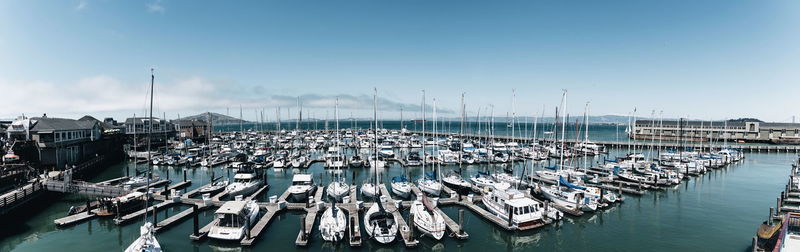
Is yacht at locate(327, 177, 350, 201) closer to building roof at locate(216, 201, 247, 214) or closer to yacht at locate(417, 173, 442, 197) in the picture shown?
yacht at locate(417, 173, 442, 197)

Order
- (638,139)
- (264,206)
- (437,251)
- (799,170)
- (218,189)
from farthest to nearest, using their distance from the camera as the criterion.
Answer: (638,139) → (799,170) → (218,189) → (264,206) → (437,251)

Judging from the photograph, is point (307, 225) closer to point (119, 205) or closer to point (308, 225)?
point (308, 225)

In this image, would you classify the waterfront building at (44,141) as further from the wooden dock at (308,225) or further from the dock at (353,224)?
the dock at (353,224)

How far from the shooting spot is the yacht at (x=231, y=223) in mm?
25594

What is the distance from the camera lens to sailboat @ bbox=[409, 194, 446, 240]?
26683 mm

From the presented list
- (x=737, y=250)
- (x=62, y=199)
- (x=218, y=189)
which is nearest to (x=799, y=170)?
(x=737, y=250)

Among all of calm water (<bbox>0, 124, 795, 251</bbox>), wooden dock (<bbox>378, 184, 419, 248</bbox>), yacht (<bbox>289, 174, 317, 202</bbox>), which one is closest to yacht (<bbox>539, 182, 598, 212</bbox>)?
calm water (<bbox>0, 124, 795, 251</bbox>)

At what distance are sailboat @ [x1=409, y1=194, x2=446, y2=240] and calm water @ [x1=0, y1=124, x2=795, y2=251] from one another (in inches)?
29.6

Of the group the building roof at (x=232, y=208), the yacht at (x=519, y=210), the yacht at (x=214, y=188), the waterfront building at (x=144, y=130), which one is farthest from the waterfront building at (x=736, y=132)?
the waterfront building at (x=144, y=130)

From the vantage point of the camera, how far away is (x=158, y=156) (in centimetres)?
7225

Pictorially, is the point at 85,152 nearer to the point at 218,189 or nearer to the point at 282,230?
the point at 218,189

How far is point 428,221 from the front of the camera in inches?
1080

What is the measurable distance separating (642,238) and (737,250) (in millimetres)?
5773

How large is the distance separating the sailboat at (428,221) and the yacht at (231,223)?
1245cm
